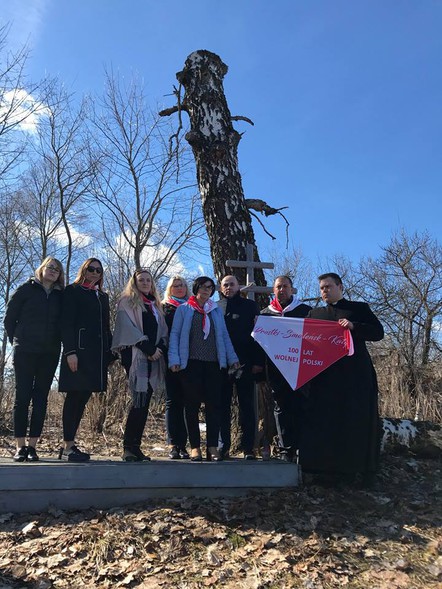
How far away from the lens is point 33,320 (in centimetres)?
507

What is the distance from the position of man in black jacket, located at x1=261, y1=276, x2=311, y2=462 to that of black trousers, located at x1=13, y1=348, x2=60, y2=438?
8.10 feet

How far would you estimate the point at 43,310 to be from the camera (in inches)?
202

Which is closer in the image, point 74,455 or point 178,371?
point 74,455

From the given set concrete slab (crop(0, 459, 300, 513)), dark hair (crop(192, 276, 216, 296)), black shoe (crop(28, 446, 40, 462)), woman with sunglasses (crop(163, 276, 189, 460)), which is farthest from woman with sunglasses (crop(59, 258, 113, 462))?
dark hair (crop(192, 276, 216, 296))

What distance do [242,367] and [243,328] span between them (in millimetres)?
465

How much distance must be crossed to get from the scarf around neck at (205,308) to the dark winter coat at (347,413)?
4.32 feet

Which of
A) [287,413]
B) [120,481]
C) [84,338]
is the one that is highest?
[84,338]

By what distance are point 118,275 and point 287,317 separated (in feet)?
57.4

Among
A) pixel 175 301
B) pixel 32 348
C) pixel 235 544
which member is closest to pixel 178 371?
pixel 175 301

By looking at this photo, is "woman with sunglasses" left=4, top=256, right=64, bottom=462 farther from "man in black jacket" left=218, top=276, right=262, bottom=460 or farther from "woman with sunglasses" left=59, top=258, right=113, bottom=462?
"man in black jacket" left=218, top=276, right=262, bottom=460

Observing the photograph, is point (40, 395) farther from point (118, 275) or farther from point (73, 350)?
point (118, 275)

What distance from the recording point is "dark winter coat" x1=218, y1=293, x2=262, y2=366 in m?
5.72

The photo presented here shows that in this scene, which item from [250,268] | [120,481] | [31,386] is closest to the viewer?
[120,481]

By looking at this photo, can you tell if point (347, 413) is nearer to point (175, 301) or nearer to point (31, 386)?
point (175, 301)
